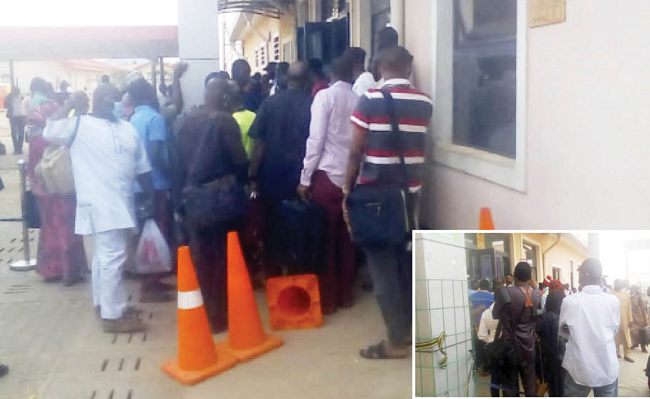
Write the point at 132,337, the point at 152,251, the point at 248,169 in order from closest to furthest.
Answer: the point at 132,337 → the point at 248,169 → the point at 152,251

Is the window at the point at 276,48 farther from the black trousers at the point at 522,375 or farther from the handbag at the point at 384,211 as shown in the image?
the black trousers at the point at 522,375

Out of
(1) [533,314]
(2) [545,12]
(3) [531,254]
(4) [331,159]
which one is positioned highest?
(2) [545,12]

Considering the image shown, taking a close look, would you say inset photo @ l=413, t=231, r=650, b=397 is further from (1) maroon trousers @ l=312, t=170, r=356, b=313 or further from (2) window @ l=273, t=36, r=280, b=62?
(2) window @ l=273, t=36, r=280, b=62

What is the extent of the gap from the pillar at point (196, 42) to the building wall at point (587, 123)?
174 inches

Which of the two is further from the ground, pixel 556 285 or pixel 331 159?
pixel 331 159

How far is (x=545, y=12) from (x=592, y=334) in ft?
5.33

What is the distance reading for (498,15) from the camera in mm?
4500

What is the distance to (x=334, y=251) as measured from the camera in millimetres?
5148

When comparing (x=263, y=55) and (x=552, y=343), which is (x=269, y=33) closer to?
(x=263, y=55)

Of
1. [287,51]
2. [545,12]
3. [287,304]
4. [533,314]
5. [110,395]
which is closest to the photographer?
[533,314]

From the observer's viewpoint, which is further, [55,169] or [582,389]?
[55,169]

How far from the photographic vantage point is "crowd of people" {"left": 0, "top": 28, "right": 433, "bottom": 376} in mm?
4117

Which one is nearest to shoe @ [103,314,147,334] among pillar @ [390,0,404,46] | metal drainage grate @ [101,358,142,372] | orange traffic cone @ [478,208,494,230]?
metal drainage grate @ [101,358,142,372]

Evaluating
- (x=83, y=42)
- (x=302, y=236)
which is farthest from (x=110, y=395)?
(x=83, y=42)
